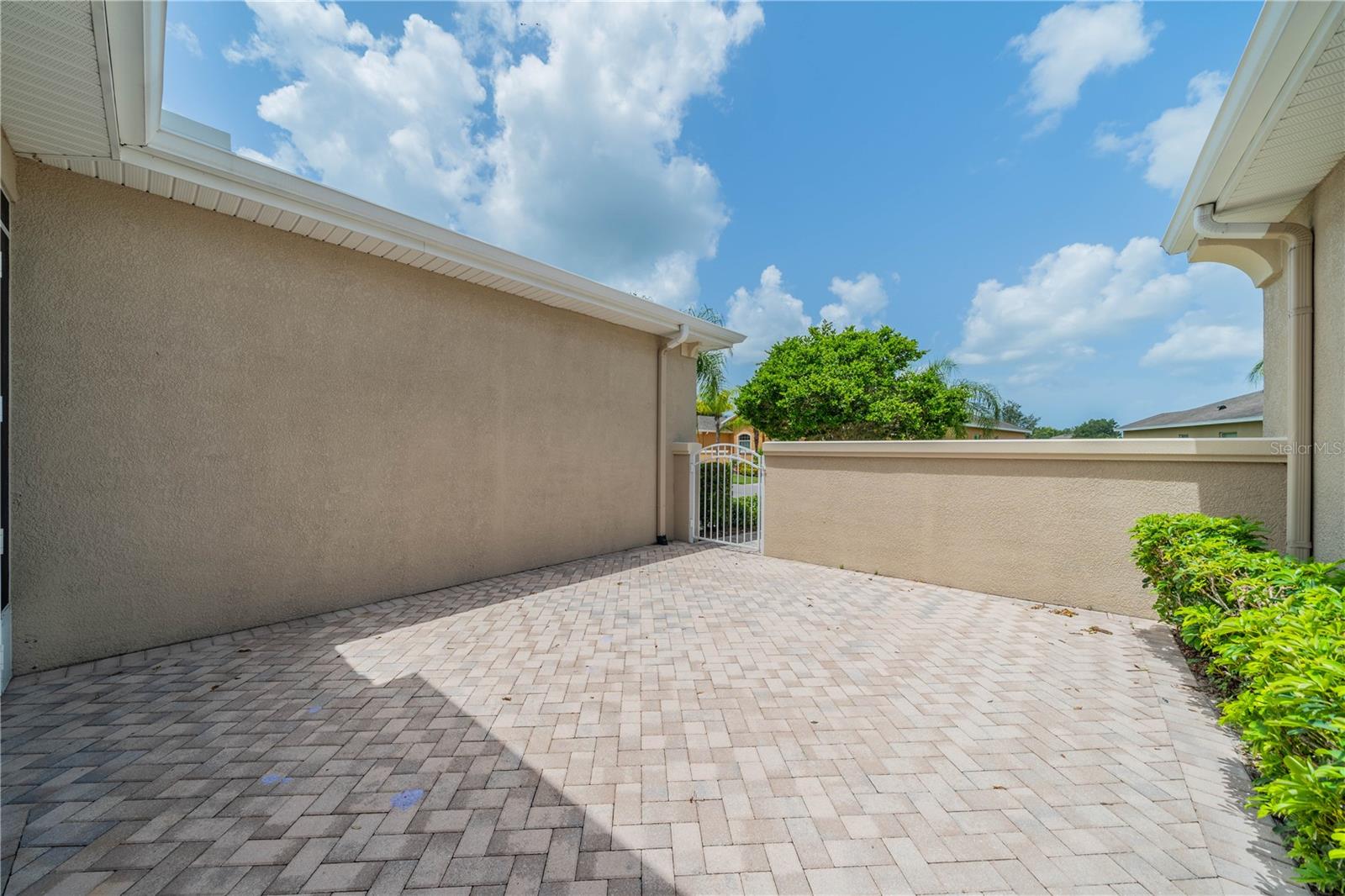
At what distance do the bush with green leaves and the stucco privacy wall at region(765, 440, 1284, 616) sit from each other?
64.1 inches

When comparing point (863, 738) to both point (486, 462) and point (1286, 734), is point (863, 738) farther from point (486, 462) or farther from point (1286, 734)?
point (486, 462)

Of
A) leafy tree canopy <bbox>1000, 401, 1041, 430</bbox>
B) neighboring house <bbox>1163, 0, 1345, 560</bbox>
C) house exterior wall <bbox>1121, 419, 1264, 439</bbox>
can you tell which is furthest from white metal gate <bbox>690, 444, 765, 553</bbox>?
leafy tree canopy <bbox>1000, 401, 1041, 430</bbox>

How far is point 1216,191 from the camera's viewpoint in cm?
397

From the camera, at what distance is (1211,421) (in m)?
18.2

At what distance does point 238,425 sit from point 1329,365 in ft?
30.0

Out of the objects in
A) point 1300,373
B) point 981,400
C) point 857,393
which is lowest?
point 1300,373

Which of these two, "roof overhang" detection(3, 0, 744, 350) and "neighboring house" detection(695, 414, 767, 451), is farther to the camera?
"neighboring house" detection(695, 414, 767, 451)

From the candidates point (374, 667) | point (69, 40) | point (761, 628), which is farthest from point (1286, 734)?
point (69, 40)

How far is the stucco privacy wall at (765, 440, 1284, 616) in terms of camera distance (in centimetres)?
501

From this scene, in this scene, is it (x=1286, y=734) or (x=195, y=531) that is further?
(x=195, y=531)

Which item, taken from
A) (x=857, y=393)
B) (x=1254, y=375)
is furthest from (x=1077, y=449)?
(x=1254, y=375)

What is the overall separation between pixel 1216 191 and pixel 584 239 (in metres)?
13.0

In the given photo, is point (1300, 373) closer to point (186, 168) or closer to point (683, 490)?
point (683, 490)

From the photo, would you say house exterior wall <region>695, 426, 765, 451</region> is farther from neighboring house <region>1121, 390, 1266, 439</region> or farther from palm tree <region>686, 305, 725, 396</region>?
neighboring house <region>1121, 390, 1266, 439</region>
